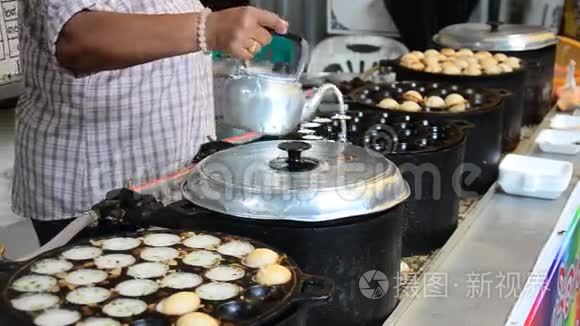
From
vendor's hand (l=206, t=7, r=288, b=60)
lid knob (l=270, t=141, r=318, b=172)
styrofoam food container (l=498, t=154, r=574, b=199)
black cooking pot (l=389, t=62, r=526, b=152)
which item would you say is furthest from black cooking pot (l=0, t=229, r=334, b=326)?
black cooking pot (l=389, t=62, r=526, b=152)

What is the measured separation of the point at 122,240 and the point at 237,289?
0.21m

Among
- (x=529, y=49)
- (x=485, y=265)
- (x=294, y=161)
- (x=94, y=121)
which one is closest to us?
(x=294, y=161)

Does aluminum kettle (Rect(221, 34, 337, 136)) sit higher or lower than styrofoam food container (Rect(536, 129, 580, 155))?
higher

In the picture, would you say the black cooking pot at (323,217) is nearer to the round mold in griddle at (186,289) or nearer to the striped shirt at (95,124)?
the round mold in griddle at (186,289)

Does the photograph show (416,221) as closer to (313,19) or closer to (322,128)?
(322,128)

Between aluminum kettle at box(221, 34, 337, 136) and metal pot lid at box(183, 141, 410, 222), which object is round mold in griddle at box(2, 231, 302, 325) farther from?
aluminum kettle at box(221, 34, 337, 136)

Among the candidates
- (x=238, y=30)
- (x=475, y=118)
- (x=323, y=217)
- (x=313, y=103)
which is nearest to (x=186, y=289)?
(x=323, y=217)

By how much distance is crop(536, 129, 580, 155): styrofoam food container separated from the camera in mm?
1832

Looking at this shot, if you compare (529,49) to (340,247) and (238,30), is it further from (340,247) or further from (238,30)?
(340,247)

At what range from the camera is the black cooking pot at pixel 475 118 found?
1.53 meters

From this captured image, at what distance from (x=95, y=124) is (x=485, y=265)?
764 millimetres

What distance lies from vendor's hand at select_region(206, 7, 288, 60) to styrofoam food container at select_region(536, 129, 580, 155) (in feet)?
3.25

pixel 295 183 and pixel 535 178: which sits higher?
pixel 295 183

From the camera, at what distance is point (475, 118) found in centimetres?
155
